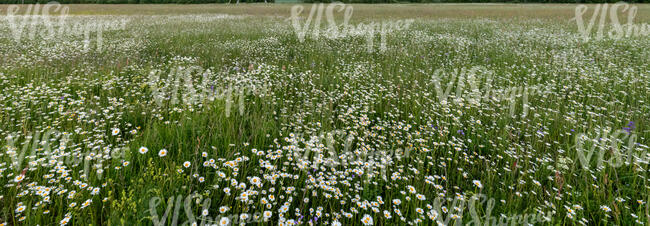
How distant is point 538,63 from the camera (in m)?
7.19

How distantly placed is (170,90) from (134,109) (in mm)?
1083

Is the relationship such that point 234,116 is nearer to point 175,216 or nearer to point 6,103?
point 175,216

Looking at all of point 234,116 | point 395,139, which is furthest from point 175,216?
point 395,139
